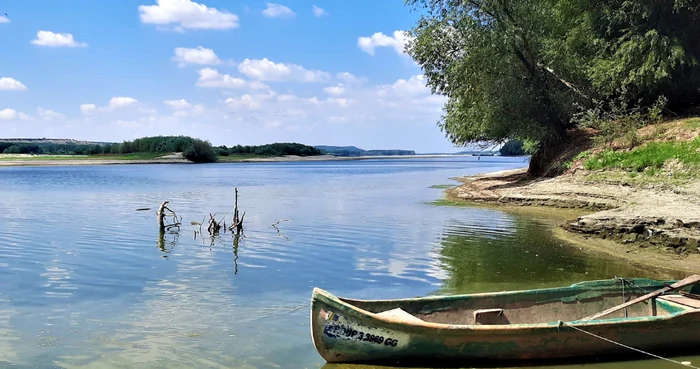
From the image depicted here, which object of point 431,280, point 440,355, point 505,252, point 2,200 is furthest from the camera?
point 2,200

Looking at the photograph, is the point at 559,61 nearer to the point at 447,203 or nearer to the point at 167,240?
the point at 447,203

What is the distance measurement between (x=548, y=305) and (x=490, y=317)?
4.06 ft

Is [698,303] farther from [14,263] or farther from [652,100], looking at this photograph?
[652,100]

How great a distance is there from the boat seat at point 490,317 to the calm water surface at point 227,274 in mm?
1558

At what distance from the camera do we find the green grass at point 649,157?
24.3 metres

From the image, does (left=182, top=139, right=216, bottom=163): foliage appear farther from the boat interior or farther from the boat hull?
the boat hull

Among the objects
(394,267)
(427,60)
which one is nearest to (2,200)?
(427,60)

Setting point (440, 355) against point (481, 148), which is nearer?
point (440, 355)

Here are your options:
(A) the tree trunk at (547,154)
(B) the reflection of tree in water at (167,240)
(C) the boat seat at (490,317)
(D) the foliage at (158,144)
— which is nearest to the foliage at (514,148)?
(A) the tree trunk at (547,154)

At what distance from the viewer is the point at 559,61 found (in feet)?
108

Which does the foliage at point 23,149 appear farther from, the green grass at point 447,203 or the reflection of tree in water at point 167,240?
the reflection of tree in water at point 167,240

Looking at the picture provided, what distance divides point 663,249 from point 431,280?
6835 mm

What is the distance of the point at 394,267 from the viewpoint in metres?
15.7

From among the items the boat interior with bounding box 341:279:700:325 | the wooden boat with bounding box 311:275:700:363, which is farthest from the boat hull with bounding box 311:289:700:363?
the boat interior with bounding box 341:279:700:325
